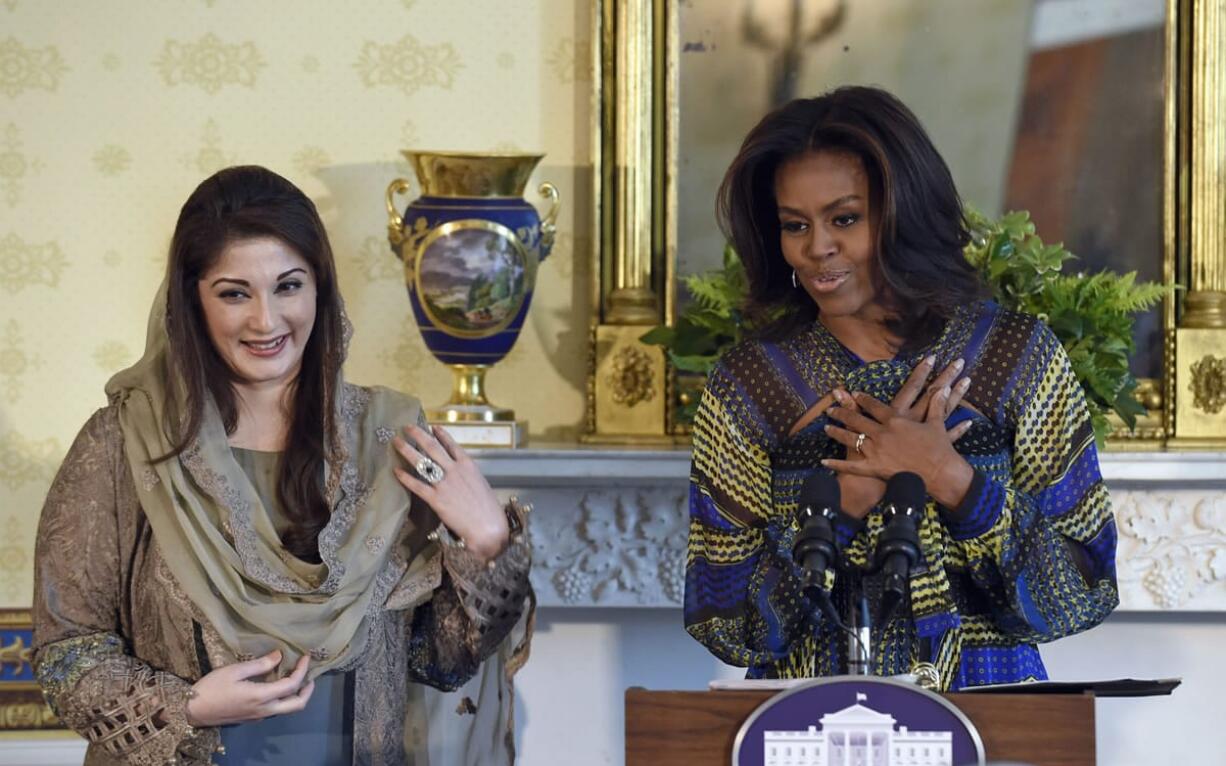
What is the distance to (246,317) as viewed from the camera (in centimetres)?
231

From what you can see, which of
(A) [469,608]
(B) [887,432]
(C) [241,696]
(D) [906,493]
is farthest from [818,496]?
(C) [241,696]

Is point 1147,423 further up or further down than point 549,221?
further down

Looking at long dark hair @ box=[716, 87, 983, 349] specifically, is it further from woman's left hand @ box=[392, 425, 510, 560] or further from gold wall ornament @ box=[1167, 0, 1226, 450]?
gold wall ornament @ box=[1167, 0, 1226, 450]

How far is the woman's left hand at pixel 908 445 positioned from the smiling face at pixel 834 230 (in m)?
0.15

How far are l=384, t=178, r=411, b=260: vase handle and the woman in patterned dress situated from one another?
127 centimetres

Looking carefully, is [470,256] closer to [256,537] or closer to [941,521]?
[256,537]

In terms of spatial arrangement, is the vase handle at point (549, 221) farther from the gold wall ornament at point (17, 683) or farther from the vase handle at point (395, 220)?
the gold wall ornament at point (17, 683)

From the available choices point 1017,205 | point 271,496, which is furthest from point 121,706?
point 1017,205

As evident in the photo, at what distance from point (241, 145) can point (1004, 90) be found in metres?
1.69

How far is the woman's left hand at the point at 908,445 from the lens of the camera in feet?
6.96

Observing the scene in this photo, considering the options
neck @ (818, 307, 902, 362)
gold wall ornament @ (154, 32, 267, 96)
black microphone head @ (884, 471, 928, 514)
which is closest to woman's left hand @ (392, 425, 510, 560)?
neck @ (818, 307, 902, 362)

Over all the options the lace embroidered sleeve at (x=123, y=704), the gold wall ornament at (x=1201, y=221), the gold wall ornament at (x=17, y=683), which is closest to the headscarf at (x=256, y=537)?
the lace embroidered sleeve at (x=123, y=704)

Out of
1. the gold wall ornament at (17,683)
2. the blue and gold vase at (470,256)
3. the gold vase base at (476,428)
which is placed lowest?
the gold wall ornament at (17,683)

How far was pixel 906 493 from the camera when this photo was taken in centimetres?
181
